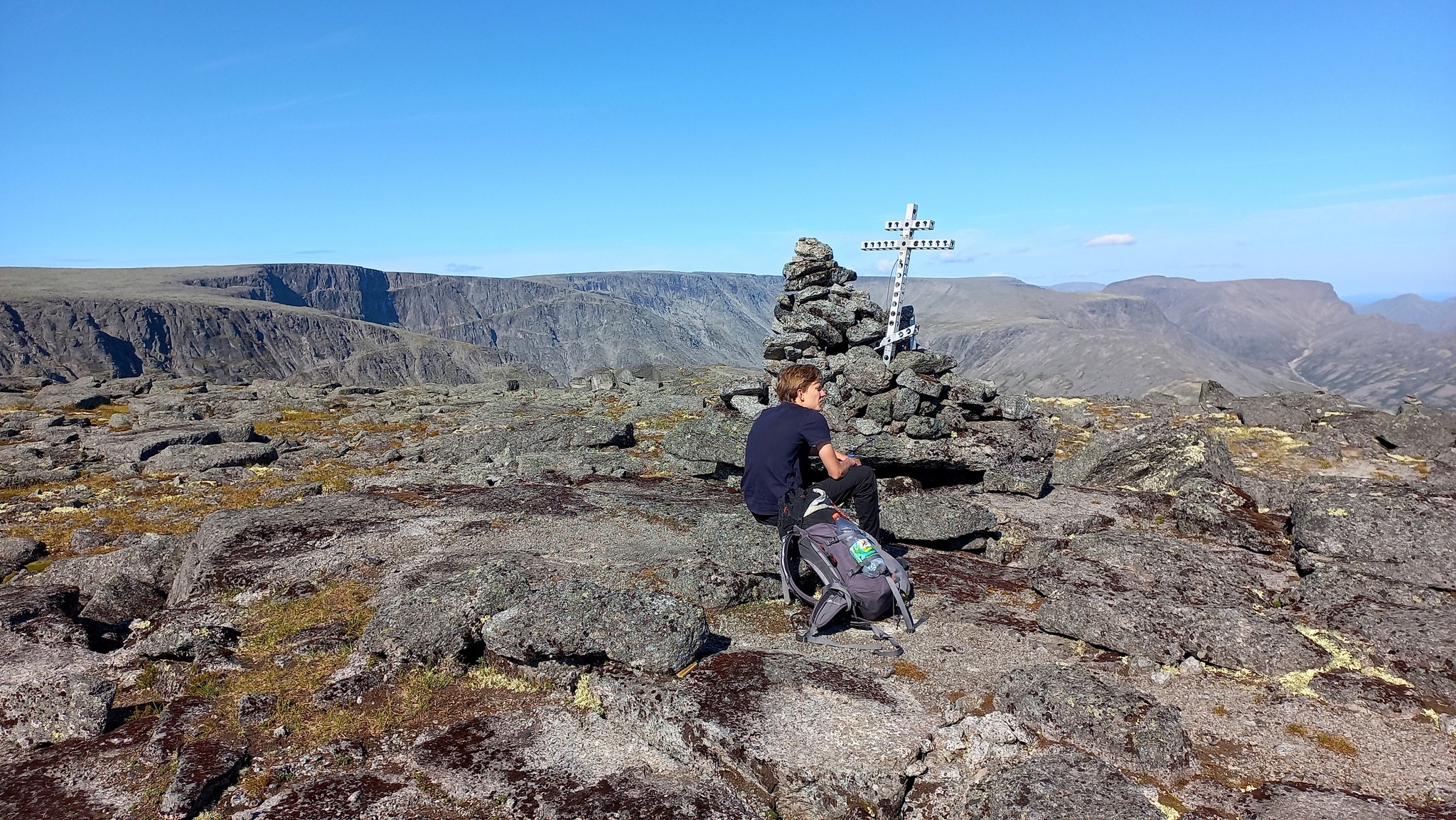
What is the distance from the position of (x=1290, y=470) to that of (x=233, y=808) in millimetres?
32641

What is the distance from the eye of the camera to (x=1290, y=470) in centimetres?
2617

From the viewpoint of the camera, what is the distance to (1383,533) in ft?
41.6

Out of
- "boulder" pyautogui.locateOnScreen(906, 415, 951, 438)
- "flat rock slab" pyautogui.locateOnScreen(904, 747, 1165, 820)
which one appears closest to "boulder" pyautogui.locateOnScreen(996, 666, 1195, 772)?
"flat rock slab" pyautogui.locateOnScreen(904, 747, 1165, 820)

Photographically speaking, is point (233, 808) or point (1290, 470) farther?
point (1290, 470)

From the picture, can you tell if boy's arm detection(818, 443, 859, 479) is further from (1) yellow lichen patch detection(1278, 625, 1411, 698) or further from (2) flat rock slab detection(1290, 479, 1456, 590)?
(2) flat rock slab detection(1290, 479, 1456, 590)

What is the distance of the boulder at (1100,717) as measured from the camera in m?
7.33

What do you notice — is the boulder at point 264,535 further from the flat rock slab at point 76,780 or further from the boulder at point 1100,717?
the boulder at point 1100,717

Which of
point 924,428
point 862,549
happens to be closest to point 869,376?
point 924,428

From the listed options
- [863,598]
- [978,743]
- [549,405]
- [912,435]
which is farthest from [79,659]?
[549,405]

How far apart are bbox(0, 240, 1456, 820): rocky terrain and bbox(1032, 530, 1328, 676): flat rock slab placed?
5 cm

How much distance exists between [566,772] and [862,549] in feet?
16.3

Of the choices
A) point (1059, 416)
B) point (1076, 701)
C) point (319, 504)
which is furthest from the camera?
point (1059, 416)

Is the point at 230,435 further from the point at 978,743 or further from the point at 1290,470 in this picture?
the point at 1290,470

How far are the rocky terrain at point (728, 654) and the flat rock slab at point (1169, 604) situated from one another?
0.05 meters
